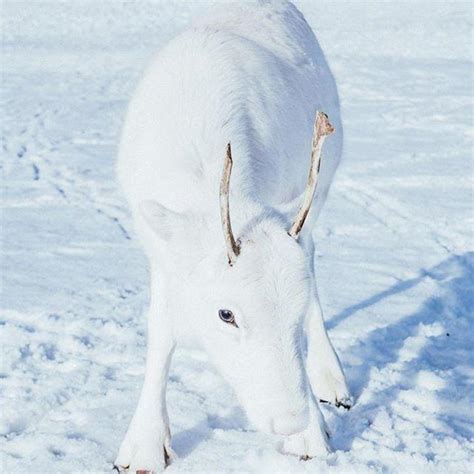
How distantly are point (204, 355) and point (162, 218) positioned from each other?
1.83 meters

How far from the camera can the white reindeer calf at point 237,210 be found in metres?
2.77

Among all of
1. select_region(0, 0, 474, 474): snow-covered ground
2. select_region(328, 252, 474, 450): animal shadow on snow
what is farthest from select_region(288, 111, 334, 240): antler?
select_region(328, 252, 474, 450): animal shadow on snow

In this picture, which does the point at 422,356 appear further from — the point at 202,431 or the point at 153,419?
the point at 153,419

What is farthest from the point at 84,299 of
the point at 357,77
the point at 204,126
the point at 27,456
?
the point at 357,77

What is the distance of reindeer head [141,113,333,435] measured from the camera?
8.98 ft

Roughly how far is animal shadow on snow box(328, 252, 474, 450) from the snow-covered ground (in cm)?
1

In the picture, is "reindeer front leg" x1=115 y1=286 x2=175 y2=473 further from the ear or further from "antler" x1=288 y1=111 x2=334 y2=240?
"antler" x1=288 y1=111 x2=334 y2=240

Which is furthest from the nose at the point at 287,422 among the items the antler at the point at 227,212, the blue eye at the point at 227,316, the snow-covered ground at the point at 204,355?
the snow-covered ground at the point at 204,355

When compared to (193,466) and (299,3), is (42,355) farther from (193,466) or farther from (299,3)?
(299,3)

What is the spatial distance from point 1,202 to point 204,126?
4.46 metres

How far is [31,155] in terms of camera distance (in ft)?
29.6

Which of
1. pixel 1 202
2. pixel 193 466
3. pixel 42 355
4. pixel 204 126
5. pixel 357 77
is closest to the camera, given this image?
pixel 204 126

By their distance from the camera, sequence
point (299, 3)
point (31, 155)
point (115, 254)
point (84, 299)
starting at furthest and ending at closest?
point (299, 3) < point (31, 155) < point (115, 254) < point (84, 299)

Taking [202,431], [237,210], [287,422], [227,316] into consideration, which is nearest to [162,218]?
[237,210]
